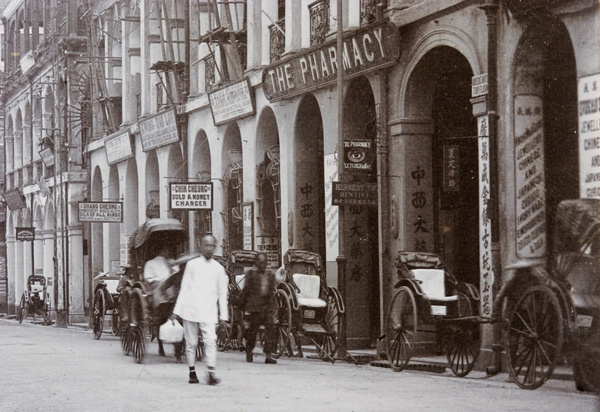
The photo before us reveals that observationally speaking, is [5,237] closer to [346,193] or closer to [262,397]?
[346,193]

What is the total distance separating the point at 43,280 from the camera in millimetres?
46938

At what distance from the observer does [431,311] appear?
55.8 ft

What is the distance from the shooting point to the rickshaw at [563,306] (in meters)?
13.4

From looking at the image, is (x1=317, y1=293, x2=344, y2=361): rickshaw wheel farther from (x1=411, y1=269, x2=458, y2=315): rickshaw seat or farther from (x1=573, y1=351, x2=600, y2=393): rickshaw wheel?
(x1=573, y1=351, x2=600, y2=393): rickshaw wheel

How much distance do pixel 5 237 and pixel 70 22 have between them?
1853cm

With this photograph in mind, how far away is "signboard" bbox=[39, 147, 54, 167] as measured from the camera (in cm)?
4884

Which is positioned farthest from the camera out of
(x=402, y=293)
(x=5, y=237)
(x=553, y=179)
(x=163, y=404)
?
(x=5, y=237)

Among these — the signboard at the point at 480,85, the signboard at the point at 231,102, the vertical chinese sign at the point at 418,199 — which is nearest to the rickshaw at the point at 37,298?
the signboard at the point at 231,102

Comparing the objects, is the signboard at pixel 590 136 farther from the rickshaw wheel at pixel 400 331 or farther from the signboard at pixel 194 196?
the signboard at pixel 194 196

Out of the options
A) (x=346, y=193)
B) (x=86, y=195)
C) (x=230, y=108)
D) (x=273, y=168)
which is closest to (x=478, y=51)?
(x=346, y=193)

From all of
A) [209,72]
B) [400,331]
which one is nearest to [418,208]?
[400,331]

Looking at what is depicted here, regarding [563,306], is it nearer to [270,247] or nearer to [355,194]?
[355,194]

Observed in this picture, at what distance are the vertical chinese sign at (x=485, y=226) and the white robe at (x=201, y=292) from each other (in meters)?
4.59

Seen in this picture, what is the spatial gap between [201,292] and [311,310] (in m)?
5.72
